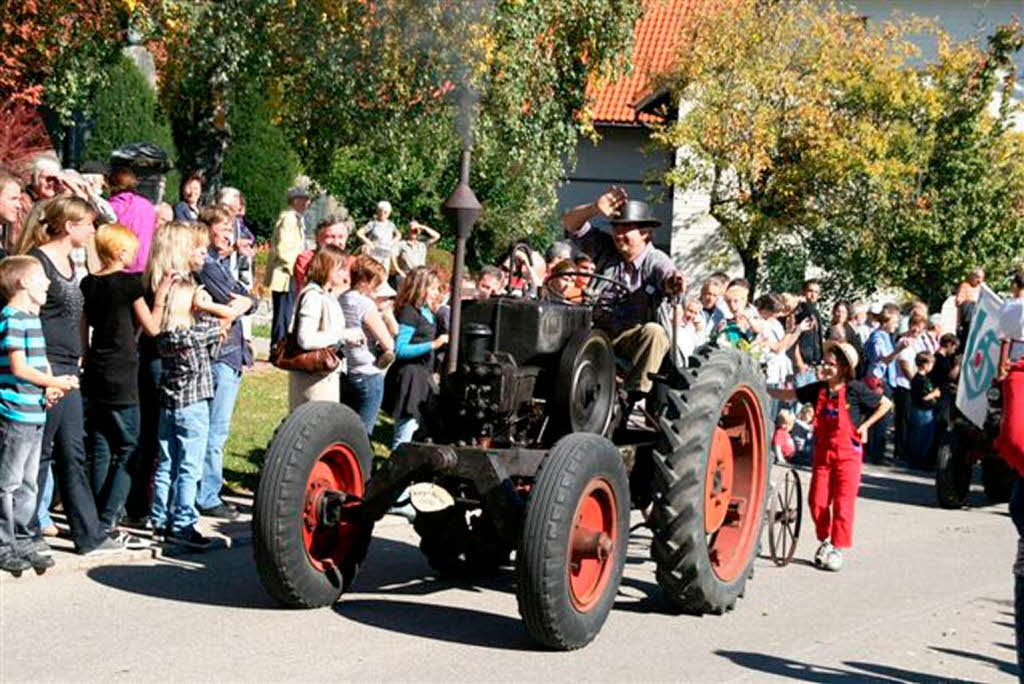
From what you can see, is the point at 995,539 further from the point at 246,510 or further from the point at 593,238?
the point at 246,510

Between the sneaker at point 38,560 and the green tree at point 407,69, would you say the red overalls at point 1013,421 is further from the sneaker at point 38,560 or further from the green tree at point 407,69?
the green tree at point 407,69

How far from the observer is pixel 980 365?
8.03 m

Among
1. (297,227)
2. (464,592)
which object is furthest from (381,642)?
(297,227)

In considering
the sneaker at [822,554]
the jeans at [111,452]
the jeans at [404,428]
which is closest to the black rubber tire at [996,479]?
the sneaker at [822,554]

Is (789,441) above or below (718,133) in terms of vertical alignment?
below

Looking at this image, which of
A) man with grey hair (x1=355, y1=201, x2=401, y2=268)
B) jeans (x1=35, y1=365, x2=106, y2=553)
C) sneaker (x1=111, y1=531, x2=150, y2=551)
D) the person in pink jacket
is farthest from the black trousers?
jeans (x1=35, y1=365, x2=106, y2=553)

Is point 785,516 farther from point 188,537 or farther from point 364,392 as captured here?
point 188,537

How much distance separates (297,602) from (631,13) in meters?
18.7

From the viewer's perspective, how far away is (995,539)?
13703mm

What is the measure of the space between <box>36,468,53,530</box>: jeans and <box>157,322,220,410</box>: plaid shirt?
0.82m

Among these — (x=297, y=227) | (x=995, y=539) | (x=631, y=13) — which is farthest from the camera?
(x=631, y=13)

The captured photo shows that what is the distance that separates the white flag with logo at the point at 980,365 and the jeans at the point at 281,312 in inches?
322

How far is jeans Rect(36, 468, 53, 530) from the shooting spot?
32.8 feet

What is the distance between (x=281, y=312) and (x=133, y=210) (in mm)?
3921
